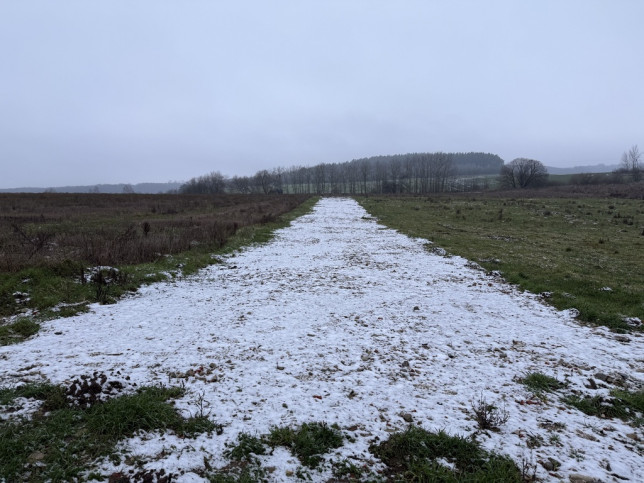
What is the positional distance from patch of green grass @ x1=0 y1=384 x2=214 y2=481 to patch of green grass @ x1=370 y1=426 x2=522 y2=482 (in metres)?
2.46

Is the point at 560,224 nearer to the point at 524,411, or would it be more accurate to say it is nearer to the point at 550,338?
the point at 550,338

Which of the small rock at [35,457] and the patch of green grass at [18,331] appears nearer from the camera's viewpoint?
the small rock at [35,457]

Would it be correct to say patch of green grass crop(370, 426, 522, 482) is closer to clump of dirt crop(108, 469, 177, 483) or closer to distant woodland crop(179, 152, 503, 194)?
clump of dirt crop(108, 469, 177, 483)

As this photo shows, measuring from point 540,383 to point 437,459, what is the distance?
2832 millimetres

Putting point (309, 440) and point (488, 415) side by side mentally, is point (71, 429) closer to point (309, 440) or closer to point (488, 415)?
point (309, 440)

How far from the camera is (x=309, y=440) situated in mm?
Answer: 4398

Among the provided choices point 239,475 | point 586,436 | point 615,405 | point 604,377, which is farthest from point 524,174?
point 239,475

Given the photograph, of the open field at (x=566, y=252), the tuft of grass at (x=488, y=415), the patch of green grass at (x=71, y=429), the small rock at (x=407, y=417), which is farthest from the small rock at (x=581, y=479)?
the open field at (x=566, y=252)

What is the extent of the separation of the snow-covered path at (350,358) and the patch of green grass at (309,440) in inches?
5.6

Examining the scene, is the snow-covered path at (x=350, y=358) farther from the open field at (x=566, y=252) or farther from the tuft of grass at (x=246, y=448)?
the open field at (x=566, y=252)

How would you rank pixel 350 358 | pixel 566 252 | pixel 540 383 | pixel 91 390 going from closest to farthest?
pixel 91 390 < pixel 540 383 < pixel 350 358 < pixel 566 252

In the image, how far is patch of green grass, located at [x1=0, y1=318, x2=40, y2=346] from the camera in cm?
680

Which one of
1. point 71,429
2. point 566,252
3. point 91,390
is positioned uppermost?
point 91,390

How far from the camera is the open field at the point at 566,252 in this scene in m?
9.55
